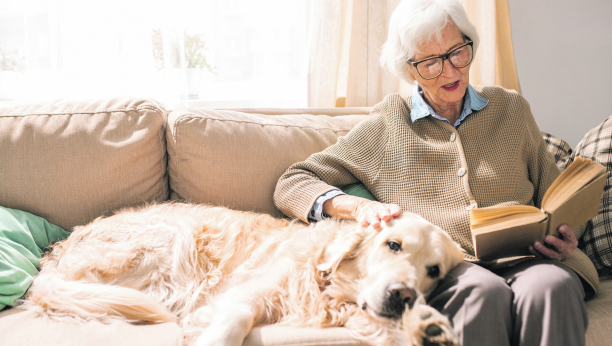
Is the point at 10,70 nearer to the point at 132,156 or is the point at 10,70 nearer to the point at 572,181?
the point at 132,156

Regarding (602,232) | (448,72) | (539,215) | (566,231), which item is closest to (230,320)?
(539,215)

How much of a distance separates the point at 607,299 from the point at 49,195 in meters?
1.91

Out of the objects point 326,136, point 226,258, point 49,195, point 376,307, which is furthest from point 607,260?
point 49,195

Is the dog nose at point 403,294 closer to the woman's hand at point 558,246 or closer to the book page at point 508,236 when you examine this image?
the book page at point 508,236

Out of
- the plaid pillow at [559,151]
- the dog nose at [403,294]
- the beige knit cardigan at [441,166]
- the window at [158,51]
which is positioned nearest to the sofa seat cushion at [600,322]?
the beige knit cardigan at [441,166]

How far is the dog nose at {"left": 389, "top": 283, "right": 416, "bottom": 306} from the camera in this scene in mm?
972

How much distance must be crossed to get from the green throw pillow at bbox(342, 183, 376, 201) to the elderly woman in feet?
0.07

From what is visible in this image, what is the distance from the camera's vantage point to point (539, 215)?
3.41ft

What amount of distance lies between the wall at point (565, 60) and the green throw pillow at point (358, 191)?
1.95 m

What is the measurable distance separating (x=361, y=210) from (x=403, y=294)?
358 millimetres

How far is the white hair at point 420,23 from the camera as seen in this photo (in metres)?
1.46

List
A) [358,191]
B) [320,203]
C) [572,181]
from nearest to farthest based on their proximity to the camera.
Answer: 1. [572,181]
2. [320,203]
3. [358,191]

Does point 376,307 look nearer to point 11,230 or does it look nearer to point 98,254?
point 98,254

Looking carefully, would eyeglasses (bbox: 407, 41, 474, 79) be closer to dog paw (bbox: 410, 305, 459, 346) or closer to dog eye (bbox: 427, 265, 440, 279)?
dog eye (bbox: 427, 265, 440, 279)
